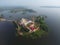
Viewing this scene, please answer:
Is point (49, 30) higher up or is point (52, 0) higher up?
point (52, 0)

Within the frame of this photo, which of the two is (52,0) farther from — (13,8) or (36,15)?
(13,8)

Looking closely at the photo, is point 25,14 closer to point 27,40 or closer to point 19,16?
point 19,16

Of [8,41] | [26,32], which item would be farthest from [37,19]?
[8,41]

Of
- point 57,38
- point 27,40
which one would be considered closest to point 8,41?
point 27,40

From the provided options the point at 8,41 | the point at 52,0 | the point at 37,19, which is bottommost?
the point at 8,41

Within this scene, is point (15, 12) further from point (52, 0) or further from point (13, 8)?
point (52, 0)

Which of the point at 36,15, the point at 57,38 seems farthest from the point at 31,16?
the point at 57,38

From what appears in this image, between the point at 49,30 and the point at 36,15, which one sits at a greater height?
the point at 36,15
